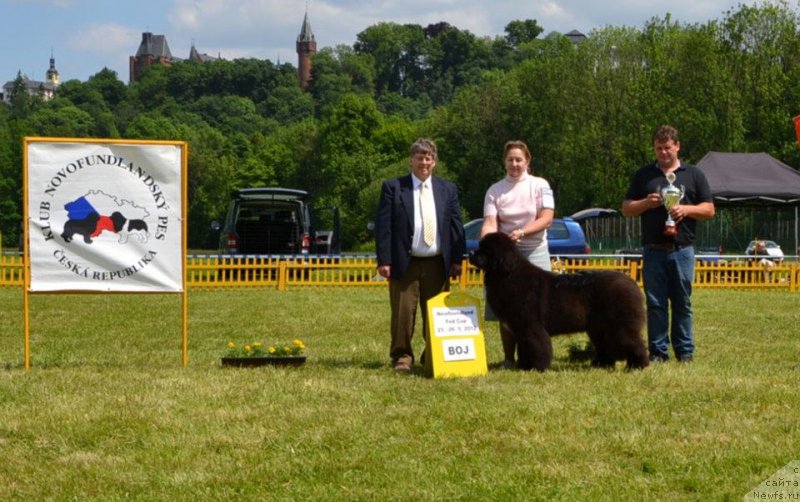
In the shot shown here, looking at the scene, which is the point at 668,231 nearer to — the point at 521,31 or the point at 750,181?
the point at 750,181

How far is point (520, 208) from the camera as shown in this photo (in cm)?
836

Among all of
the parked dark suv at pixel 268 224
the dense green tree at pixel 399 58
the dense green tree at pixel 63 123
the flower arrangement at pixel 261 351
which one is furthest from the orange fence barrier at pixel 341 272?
the dense green tree at pixel 399 58

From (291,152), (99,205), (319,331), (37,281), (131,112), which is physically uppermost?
(131,112)

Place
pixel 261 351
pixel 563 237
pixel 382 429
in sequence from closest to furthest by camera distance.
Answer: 1. pixel 382 429
2. pixel 261 351
3. pixel 563 237

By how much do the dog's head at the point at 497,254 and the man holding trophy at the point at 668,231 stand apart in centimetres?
130

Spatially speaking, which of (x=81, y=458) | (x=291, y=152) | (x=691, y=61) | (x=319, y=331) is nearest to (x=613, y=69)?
(x=691, y=61)

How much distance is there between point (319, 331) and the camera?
12.5 metres

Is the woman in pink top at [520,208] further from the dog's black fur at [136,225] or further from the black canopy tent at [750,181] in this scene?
the black canopy tent at [750,181]

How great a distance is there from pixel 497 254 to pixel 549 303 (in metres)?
0.54

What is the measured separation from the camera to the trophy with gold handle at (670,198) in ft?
27.7

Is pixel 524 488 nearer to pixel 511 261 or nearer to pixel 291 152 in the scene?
pixel 511 261

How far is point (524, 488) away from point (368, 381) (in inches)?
119

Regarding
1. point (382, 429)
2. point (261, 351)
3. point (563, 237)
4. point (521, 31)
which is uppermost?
point (521, 31)

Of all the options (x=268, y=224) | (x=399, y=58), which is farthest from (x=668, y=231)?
(x=399, y=58)
